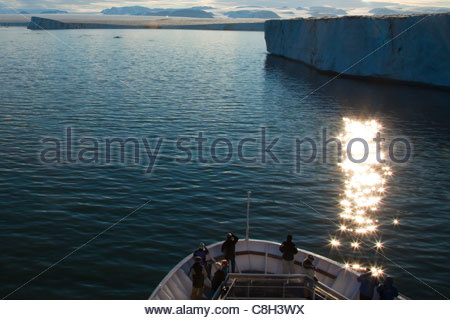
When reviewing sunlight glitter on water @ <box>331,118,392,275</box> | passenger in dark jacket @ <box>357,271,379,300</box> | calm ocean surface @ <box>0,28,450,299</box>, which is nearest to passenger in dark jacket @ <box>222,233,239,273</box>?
calm ocean surface @ <box>0,28,450,299</box>

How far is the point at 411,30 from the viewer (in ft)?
232

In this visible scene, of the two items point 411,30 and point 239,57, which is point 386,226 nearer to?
point 411,30

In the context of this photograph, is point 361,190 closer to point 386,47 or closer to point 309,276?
point 309,276

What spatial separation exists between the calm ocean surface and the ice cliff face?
6.15 metres

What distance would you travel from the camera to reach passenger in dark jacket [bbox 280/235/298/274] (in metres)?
20.4

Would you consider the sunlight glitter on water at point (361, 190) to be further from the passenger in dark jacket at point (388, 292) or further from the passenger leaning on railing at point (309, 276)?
the passenger in dark jacket at point (388, 292)

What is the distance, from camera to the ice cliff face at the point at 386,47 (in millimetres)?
68688

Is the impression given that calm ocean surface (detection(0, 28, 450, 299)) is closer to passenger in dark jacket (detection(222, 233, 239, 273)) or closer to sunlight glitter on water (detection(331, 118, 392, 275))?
sunlight glitter on water (detection(331, 118, 392, 275))

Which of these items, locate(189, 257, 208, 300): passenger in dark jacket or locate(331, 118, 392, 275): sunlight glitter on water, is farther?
locate(331, 118, 392, 275): sunlight glitter on water

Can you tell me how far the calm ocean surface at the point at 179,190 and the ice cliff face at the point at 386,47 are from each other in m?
6.15

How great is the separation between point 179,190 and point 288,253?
1342 centimetres

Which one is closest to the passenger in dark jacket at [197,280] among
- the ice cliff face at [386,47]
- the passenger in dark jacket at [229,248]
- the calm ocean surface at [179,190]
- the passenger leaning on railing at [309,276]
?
the passenger in dark jacket at [229,248]

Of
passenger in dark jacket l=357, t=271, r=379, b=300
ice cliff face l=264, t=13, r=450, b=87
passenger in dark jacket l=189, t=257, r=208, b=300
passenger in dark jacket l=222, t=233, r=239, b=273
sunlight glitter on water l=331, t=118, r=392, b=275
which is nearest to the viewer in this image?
passenger in dark jacket l=189, t=257, r=208, b=300

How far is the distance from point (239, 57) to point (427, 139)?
9082cm
